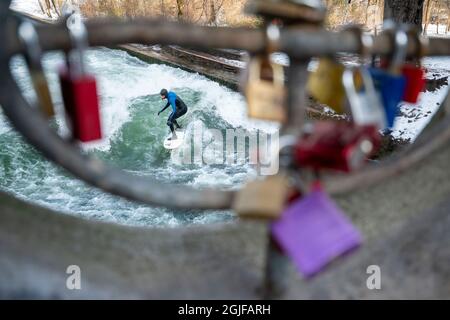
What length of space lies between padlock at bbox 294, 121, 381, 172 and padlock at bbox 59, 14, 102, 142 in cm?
37

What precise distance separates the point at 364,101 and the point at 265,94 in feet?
0.66

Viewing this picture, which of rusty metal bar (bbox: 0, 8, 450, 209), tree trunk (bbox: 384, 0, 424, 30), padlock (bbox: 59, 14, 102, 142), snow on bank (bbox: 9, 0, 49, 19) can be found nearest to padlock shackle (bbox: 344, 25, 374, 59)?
rusty metal bar (bbox: 0, 8, 450, 209)

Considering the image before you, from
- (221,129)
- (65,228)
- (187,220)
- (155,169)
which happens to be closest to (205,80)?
(221,129)

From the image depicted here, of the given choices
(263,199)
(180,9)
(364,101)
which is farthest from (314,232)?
(180,9)

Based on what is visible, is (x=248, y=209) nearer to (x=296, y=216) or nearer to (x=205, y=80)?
(x=296, y=216)

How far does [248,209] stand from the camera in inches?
34.6

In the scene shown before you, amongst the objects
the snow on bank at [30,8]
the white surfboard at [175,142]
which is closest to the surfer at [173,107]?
the white surfboard at [175,142]

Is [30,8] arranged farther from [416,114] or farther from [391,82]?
[391,82]

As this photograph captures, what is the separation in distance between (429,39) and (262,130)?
9979 millimetres

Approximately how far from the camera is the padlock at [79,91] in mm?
816

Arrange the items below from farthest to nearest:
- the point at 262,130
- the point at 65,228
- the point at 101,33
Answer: the point at 262,130
the point at 65,228
the point at 101,33

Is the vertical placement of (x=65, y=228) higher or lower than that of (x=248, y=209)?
lower

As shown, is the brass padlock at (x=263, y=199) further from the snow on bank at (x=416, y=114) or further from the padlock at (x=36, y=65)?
the snow on bank at (x=416, y=114)

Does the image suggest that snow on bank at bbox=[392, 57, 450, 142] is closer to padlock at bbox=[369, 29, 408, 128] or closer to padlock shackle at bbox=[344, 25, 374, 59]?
padlock at bbox=[369, 29, 408, 128]
